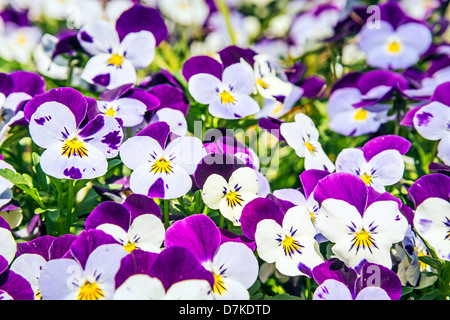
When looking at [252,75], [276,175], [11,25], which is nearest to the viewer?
[252,75]

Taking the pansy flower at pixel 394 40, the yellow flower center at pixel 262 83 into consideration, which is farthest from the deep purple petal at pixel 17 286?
the pansy flower at pixel 394 40

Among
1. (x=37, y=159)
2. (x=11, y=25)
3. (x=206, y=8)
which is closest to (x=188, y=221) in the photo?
(x=37, y=159)

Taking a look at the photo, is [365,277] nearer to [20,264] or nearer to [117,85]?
[20,264]

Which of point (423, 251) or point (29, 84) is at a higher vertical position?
point (29, 84)

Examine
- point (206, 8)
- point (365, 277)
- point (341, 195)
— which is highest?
point (206, 8)

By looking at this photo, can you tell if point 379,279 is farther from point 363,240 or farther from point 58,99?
point 58,99

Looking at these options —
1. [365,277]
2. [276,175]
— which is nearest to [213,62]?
[276,175]

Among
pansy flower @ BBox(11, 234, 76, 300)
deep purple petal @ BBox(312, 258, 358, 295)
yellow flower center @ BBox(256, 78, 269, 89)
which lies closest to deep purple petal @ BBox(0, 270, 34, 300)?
pansy flower @ BBox(11, 234, 76, 300)

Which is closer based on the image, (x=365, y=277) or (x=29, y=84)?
(x=365, y=277)

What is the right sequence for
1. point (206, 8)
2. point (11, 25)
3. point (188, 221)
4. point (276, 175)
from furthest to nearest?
point (206, 8) → point (11, 25) → point (276, 175) → point (188, 221)
